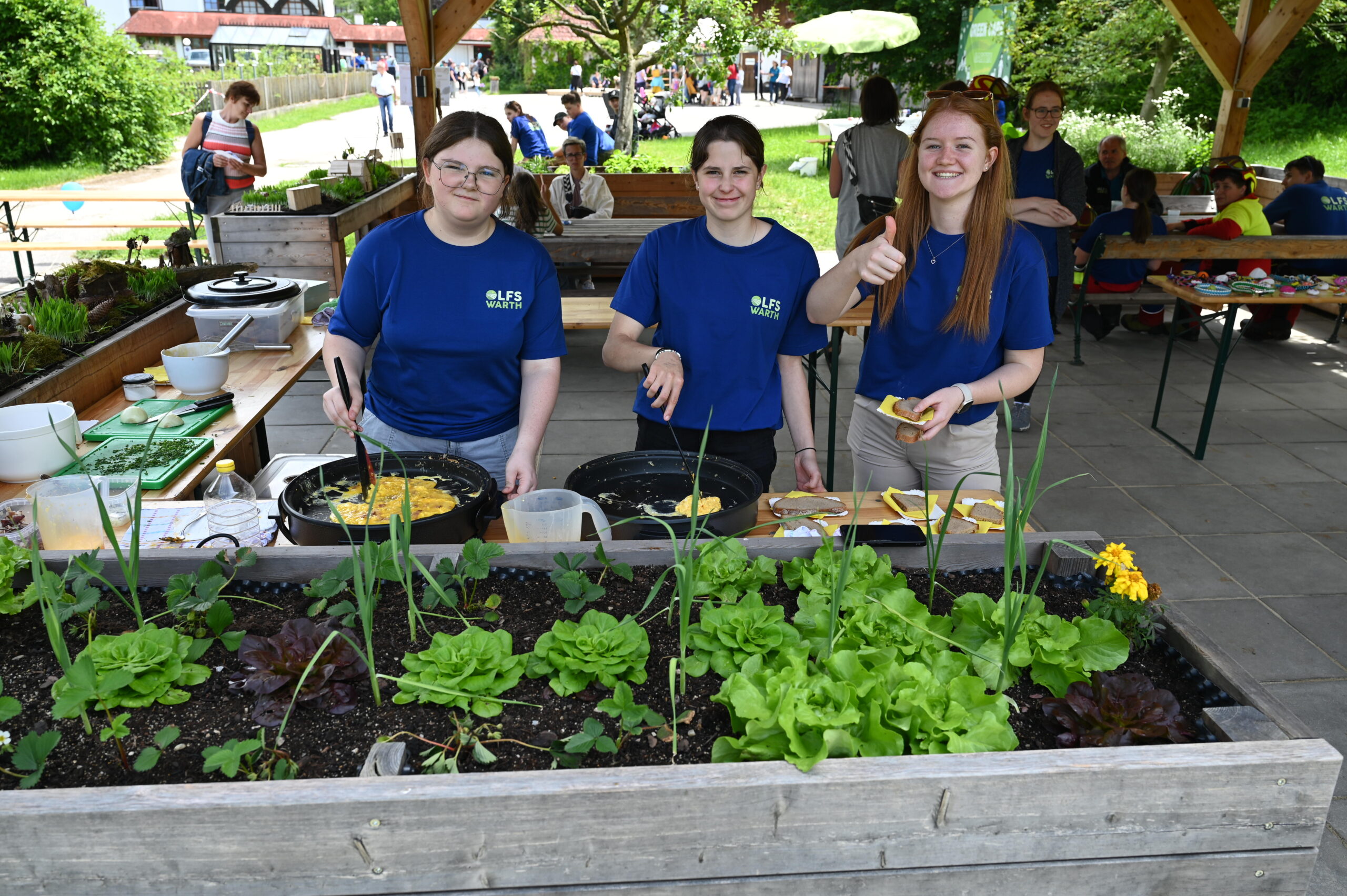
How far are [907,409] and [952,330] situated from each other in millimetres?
264

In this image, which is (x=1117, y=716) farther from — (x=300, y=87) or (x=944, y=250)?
(x=300, y=87)

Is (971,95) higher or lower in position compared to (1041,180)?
higher

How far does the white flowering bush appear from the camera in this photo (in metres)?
13.3

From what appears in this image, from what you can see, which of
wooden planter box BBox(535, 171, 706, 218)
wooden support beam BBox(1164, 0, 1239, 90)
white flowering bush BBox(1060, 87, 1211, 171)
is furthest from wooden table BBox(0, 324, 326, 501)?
white flowering bush BBox(1060, 87, 1211, 171)

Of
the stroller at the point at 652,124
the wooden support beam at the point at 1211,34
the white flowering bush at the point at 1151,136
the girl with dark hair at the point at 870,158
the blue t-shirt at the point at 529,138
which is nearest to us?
the girl with dark hair at the point at 870,158

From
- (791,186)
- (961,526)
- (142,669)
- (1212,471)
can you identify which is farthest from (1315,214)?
(791,186)

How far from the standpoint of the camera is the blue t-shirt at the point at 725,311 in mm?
2342

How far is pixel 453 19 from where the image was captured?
21.5 feet

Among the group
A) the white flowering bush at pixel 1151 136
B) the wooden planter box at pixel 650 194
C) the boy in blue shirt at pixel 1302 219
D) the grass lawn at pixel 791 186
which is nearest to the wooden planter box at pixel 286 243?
the wooden planter box at pixel 650 194

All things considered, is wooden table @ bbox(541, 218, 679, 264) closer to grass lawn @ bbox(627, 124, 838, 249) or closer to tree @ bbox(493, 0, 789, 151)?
grass lawn @ bbox(627, 124, 838, 249)

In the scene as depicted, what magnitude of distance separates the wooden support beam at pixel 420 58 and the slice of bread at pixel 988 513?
4975mm

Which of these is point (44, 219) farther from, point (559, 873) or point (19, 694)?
point (559, 873)

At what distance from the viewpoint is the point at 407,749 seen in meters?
1.26

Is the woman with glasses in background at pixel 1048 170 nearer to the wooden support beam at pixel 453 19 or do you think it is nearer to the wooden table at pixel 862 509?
the wooden table at pixel 862 509
